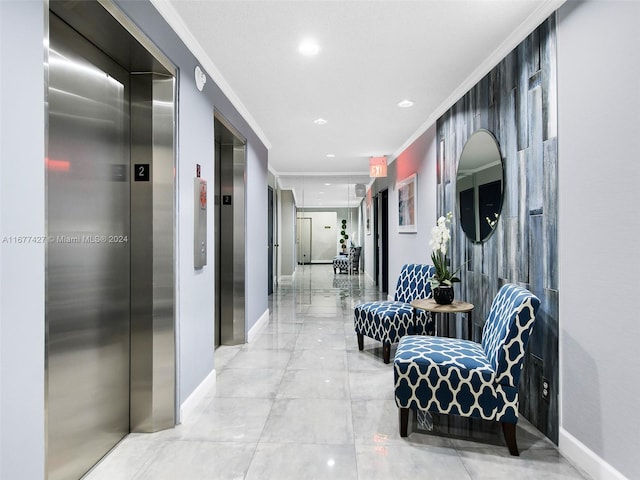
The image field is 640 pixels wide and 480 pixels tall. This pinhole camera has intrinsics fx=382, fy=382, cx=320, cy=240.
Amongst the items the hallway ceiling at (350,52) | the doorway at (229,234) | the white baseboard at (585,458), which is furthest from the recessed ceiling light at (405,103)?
the white baseboard at (585,458)

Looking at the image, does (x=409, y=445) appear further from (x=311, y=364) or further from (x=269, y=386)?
(x=311, y=364)

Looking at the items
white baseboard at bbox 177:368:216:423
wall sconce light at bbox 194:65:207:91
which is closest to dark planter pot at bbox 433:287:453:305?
white baseboard at bbox 177:368:216:423

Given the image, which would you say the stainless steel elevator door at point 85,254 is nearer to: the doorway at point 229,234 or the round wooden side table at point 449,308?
the doorway at point 229,234

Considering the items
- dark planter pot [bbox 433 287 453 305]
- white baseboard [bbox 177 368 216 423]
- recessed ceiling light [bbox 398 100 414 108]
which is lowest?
white baseboard [bbox 177 368 216 423]

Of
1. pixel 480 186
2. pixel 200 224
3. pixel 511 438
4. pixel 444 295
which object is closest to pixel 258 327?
pixel 200 224

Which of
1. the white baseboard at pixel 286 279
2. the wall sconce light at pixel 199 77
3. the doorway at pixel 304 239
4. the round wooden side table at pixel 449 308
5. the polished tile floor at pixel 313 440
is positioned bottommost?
the polished tile floor at pixel 313 440

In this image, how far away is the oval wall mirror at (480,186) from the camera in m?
2.98

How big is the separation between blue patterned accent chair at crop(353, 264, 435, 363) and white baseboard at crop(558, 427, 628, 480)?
1.60 metres

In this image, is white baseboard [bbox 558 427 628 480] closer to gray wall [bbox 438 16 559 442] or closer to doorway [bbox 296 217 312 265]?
gray wall [bbox 438 16 559 442]

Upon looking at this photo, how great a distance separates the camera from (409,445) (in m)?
2.27

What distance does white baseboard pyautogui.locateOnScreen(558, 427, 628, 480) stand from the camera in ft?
6.00

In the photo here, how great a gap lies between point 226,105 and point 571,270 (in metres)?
3.09

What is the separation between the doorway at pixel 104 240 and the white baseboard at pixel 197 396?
0.13 metres
